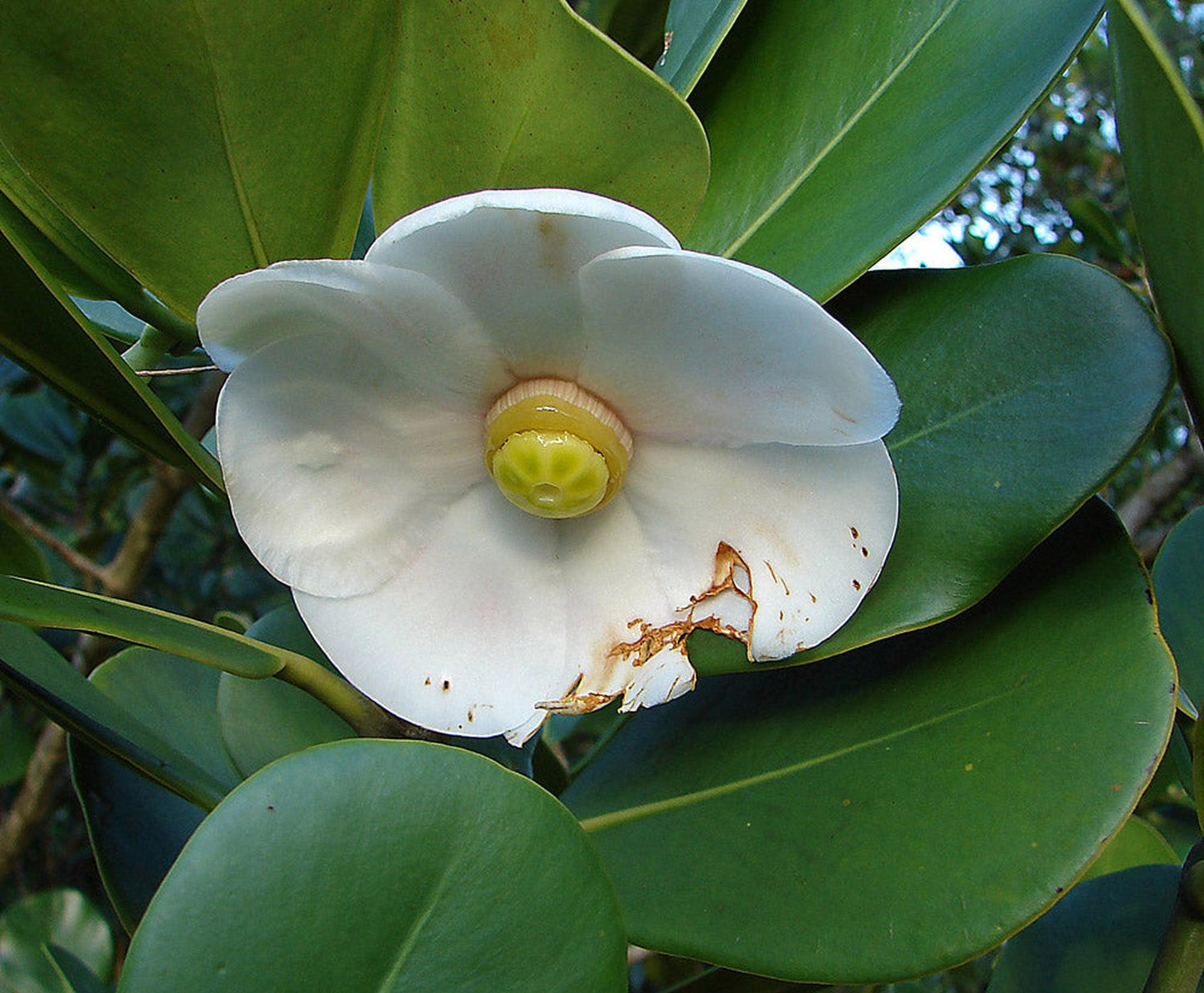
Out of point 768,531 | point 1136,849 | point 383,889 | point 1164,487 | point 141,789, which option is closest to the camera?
point 383,889

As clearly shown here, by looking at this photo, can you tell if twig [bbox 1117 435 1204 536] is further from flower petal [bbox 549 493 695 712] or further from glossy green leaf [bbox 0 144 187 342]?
glossy green leaf [bbox 0 144 187 342]

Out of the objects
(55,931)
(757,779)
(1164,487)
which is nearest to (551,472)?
(757,779)

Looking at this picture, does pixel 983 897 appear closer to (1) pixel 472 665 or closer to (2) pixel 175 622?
(1) pixel 472 665

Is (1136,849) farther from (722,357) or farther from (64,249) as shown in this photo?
(64,249)

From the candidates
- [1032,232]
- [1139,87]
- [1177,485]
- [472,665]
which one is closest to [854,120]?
[1139,87]

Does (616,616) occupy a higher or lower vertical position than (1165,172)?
lower

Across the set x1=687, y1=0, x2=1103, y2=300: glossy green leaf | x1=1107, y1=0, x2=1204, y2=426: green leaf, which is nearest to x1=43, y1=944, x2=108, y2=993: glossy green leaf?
x1=687, y1=0, x2=1103, y2=300: glossy green leaf
